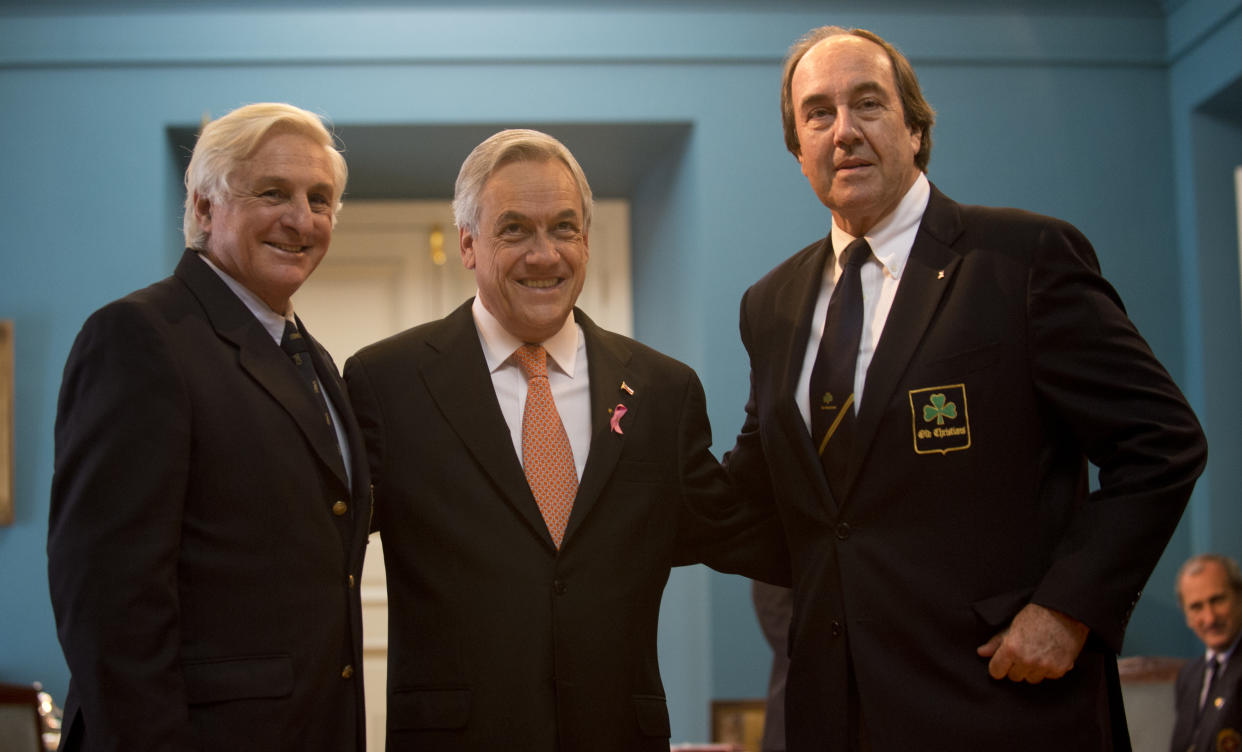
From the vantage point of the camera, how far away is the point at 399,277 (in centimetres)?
548

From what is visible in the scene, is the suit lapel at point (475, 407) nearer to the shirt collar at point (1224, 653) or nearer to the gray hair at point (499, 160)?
the gray hair at point (499, 160)

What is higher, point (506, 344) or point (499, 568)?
point (506, 344)

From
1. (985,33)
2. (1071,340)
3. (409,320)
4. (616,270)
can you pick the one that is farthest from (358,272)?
(1071,340)

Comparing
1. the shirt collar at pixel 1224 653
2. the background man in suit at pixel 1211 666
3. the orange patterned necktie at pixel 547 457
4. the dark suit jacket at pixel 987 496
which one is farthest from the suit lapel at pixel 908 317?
the shirt collar at pixel 1224 653

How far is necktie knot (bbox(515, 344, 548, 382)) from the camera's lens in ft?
7.31

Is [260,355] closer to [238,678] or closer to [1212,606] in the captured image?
[238,678]

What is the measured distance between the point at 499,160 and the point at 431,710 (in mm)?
1002

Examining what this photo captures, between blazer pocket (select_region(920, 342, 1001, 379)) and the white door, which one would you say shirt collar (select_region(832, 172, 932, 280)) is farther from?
the white door

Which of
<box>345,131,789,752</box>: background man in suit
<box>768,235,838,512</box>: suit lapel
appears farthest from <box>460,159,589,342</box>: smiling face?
<box>768,235,838,512</box>: suit lapel

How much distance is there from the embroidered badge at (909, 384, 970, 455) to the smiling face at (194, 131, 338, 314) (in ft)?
3.46

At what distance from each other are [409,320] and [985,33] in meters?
2.80

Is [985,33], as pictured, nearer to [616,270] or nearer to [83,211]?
[616,270]

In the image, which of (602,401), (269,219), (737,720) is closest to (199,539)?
(269,219)

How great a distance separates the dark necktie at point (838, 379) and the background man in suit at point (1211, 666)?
8.66 ft
